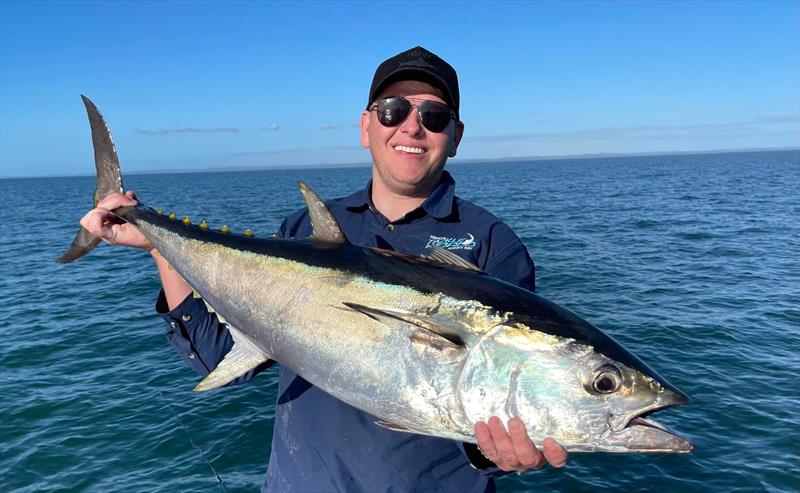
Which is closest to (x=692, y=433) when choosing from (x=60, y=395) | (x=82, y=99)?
(x=82, y=99)

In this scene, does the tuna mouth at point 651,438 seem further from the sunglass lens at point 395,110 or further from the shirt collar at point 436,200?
the sunglass lens at point 395,110

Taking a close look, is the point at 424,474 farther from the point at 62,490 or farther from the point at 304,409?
the point at 62,490

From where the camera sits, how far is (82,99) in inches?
155

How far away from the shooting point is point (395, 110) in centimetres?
379

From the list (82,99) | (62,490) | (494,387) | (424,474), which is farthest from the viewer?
(62,490)

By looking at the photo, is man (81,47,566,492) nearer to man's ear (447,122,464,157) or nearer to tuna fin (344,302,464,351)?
man's ear (447,122,464,157)

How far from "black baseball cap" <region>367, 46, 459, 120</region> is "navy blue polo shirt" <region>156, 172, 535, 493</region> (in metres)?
0.69

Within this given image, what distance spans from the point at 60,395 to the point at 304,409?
33.4ft

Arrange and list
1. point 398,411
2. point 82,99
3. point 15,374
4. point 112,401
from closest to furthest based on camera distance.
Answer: point 398,411
point 82,99
point 112,401
point 15,374

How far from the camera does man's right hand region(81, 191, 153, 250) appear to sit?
12.9 ft

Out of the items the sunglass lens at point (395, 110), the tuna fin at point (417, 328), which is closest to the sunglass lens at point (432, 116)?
the sunglass lens at point (395, 110)

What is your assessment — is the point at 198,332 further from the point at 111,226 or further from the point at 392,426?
the point at 392,426

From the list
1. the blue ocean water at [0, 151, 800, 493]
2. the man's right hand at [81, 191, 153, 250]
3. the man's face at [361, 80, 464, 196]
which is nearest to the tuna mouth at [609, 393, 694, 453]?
the man's face at [361, 80, 464, 196]

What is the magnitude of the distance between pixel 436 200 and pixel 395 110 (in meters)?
0.74
